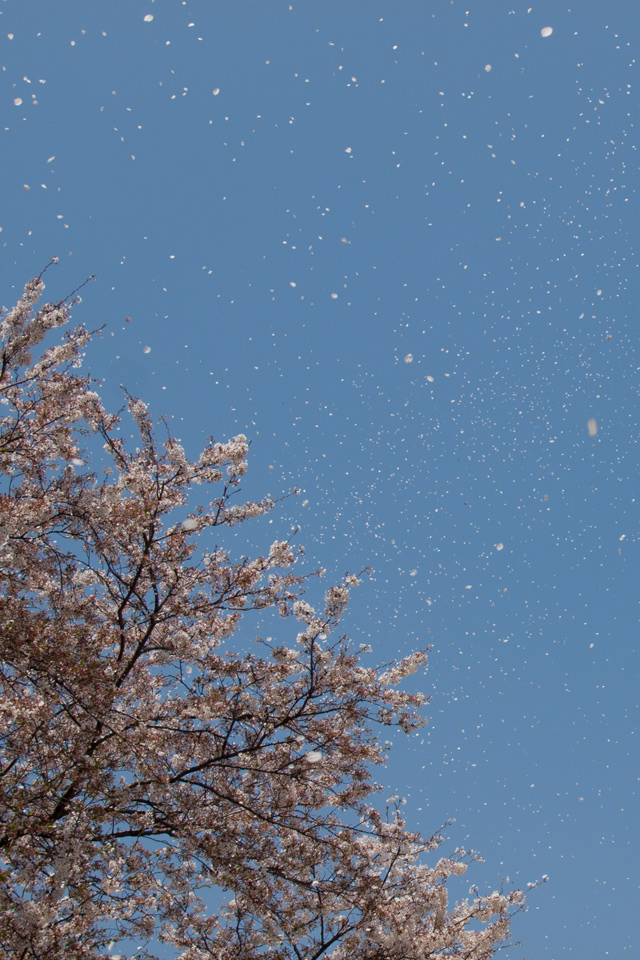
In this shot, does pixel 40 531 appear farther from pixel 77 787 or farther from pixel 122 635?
pixel 77 787

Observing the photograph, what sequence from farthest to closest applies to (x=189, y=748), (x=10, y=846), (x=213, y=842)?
(x=189, y=748), (x=213, y=842), (x=10, y=846)

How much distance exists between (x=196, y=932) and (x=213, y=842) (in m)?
2.54

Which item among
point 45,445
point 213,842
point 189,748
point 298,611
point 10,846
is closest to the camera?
point 10,846

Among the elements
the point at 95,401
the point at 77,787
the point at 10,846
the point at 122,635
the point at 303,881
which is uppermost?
the point at 95,401

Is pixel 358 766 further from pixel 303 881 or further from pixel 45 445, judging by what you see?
pixel 45 445

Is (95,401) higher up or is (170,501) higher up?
(95,401)

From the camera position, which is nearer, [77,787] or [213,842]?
[77,787]

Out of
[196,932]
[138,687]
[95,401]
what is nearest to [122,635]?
[138,687]

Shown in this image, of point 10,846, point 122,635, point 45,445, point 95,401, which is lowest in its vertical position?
point 10,846

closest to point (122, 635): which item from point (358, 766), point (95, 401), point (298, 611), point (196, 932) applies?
point (298, 611)

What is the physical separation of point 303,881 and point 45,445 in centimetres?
508

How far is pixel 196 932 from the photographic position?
7434 millimetres

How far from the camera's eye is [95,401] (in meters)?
6.96

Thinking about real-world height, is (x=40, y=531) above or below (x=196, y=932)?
above
